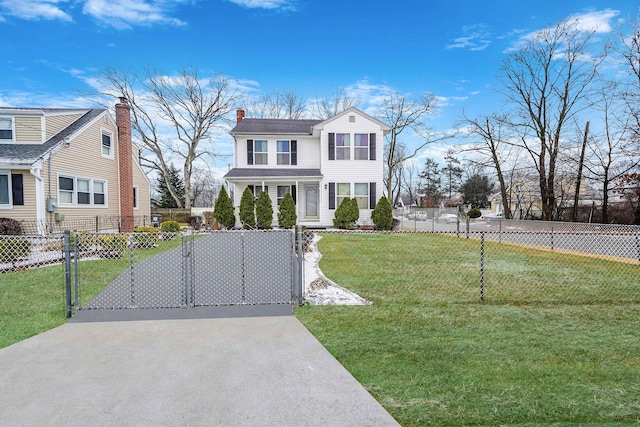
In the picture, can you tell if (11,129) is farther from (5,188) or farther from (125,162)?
(125,162)

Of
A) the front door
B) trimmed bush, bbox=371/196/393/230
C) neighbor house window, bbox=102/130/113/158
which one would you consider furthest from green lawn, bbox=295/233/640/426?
neighbor house window, bbox=102/130/113/158

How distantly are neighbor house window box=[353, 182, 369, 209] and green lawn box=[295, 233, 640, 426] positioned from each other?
39.7 ft

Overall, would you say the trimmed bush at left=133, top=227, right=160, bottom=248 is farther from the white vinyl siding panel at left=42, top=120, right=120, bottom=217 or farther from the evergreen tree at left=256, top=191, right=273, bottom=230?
the evergreen tree at left=256, top=191, right=273, bottom=230

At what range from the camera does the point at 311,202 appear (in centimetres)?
2106

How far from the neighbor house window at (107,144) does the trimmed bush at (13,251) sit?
32.1ft

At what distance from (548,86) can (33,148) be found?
94.7 ft

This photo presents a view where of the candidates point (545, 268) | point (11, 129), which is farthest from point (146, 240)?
point (545, 268)

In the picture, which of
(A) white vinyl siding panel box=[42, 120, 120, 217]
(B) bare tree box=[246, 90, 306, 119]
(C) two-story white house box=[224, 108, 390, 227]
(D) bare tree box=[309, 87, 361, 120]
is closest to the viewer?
(A) white vinyl siding panel box=[42, 120, 120, 217]

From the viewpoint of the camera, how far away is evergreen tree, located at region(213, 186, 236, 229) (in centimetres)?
1897

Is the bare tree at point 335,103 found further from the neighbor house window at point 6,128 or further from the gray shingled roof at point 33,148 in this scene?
the neighbor house window at point 6,128

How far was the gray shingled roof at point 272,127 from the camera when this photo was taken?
20.6m

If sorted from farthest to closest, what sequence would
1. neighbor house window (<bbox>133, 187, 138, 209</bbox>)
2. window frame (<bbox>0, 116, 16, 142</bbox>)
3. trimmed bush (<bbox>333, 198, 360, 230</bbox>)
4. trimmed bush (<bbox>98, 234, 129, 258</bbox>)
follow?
neighbor house window (<bbox>133, 187, 138, 209</bbox>) → trimmed bush (<bbox>333, 198, 360, 230</bbox>) → window frame (<bbox>0, 116, 16, 142</bbox>) → trimmed bush (<bbox>98, 234, 129, 258</bbox>)

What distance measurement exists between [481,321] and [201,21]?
16.6m

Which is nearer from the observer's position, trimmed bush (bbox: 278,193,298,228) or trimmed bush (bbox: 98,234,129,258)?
trimmed bush (bbox: 98,234,129,258)
